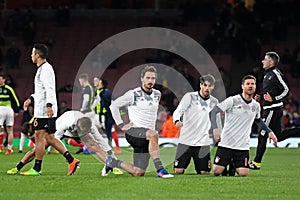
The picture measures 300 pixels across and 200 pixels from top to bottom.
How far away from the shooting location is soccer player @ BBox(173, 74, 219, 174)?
53.2ft

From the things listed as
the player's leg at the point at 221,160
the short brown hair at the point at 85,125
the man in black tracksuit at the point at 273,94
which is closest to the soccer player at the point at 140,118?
the player's leg at the point at 221,160

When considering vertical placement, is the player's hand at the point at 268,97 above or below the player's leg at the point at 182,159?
above

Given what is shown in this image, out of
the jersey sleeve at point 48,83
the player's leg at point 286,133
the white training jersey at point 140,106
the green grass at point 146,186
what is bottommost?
the green grass at point 146,186

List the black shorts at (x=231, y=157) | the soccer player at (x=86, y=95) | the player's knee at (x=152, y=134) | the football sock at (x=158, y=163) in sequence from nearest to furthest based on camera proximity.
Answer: the football sock at (x=158, y=163) < the player's knee at (x=152, y=134) < the black shorts at (x=231, y=157) < the soccer player at (x=86, y=95)

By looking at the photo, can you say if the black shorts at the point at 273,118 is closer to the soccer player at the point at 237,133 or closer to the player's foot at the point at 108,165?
the soccer player at the point at 237,133

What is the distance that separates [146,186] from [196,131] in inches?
131

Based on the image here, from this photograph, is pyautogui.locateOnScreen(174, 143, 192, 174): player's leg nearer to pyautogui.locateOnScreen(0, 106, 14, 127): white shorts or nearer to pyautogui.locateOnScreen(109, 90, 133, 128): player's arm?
pyautogui.locateOnScreen(109, 90, 133, 128): player's arm

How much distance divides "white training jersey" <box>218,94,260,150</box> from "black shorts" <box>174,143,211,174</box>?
0.69m

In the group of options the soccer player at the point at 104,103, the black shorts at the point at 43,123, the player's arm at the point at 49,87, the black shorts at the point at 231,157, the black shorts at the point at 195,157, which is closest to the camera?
the player's arm at the point at 49,87

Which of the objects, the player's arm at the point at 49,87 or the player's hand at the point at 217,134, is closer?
the player's arm at the point at 49,87

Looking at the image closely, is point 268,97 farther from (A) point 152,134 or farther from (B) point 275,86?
→ (A) point 152,134

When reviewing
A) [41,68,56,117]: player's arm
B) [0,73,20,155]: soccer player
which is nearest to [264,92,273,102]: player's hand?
[41,68,56,117]: player's arm

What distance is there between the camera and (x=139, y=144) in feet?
49.7

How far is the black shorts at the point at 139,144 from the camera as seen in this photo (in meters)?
15.1
